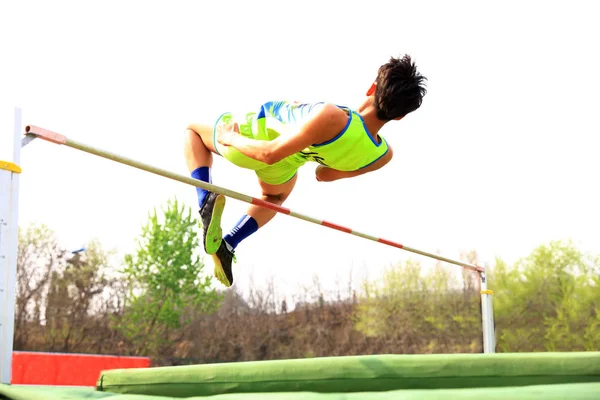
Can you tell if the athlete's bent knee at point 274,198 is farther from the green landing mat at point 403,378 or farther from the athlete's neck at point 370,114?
the green landing mat at point 403,378

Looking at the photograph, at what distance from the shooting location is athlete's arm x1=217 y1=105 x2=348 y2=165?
109 inches

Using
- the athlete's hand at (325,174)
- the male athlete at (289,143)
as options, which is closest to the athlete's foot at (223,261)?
A: the male athlete at (289,143)

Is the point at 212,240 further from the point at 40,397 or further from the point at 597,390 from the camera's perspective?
the point at 597,390

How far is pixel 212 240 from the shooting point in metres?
3.39

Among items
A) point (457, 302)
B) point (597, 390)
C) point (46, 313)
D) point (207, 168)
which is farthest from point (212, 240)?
point (46, 313)

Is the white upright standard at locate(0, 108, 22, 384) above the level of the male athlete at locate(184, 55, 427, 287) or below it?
below

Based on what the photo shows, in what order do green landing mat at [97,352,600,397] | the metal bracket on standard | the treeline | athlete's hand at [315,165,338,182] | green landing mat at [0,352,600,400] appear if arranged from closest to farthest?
green landing mat at [0,352,600,400] → green landing mat at [97,352,600,397] → the metal bracket on standard → athlete's hand at [315,165,338,182] → the treeline

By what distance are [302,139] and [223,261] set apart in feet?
3.55

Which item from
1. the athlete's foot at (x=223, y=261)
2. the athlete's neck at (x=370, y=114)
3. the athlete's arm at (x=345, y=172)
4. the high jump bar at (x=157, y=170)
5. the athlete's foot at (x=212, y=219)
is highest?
the athlete's neck at (x=370, y=114)

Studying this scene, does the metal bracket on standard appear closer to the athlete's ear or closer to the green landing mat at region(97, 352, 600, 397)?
the green landing mat at region(97, 352, 600, 397)

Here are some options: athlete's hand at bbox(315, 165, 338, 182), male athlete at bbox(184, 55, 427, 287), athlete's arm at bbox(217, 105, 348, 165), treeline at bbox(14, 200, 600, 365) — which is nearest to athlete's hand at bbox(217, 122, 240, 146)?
male athlete at bbox(184, 55, 427, 287)

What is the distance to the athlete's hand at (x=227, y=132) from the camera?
10.2 ft

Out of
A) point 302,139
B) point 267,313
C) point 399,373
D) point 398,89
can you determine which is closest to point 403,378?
point 399,373

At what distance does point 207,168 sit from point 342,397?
1.87m
